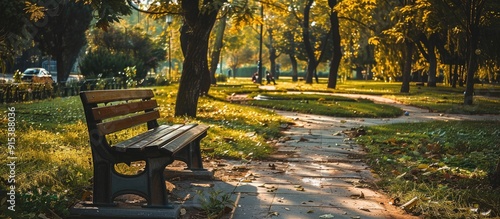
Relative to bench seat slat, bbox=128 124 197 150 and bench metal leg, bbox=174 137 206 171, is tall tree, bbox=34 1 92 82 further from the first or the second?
bench seat slat, bbox=128 124 197 150

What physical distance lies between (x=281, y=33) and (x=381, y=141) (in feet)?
A: 209

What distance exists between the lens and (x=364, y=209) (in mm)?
5430

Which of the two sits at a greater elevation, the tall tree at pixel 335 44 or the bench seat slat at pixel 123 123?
the tall tree at pixel 335 44

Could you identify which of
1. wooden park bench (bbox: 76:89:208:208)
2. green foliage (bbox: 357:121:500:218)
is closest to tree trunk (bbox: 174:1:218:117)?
green foliage (bbox: 357:121:500:218)

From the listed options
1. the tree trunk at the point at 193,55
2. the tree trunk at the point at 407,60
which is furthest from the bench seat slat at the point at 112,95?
the tree trunk at the point at 407,60

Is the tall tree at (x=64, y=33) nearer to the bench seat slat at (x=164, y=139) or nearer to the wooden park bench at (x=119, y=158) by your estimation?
the bench seat slat at (x=164, y=139)

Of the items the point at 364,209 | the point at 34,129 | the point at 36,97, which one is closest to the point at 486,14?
the point at 36,97

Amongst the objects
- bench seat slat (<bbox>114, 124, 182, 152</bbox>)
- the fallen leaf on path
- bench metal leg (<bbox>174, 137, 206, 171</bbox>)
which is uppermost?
bench seat slat (<bbox>114, 124, 182, 152</bbox>)

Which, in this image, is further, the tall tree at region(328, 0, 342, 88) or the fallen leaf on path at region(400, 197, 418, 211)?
the tall tree at region(328, 0, 342, 88)

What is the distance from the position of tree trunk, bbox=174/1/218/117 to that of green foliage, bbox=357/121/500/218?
427cm

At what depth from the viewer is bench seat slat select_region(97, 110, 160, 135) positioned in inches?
195

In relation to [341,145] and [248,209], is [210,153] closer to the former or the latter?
[341,145]

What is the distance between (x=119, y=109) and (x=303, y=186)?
220cm

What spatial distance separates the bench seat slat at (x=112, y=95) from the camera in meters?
4.87
